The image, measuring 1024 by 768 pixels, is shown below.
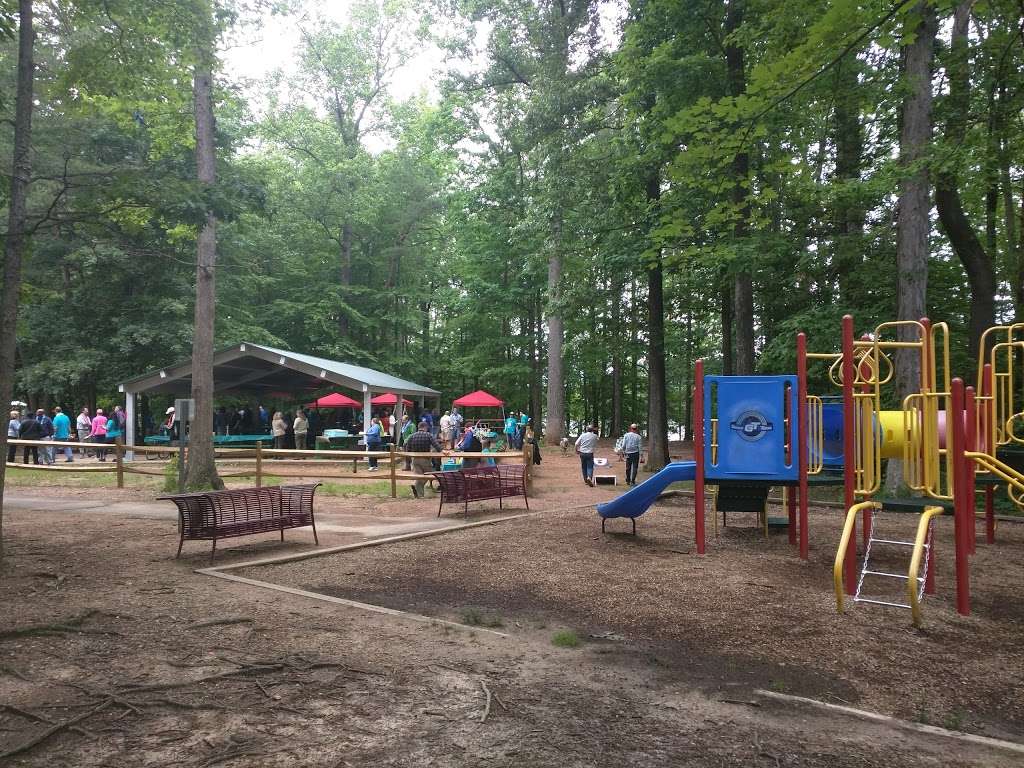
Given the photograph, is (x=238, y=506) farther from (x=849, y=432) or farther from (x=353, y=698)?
(x=849, y=432)

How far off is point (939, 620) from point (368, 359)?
1375 inches

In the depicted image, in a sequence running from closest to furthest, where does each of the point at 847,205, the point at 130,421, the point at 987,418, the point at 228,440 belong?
the point at 987,418, the point at 847,205, the point at 130,421, the point at 228,440

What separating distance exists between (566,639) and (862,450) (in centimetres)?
377

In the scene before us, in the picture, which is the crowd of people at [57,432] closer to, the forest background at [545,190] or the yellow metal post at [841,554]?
the forest background at [545,190]

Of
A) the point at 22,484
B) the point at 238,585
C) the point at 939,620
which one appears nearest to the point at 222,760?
the point at 238,585

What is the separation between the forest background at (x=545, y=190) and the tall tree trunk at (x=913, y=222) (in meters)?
0.05

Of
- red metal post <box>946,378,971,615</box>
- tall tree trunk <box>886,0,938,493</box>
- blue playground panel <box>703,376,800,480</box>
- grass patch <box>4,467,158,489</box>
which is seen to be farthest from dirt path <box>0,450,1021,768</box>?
grass patch <box>4,467,158,489</box>

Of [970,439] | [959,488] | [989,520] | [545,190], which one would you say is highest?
[545,190]

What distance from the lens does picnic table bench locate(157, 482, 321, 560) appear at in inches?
307

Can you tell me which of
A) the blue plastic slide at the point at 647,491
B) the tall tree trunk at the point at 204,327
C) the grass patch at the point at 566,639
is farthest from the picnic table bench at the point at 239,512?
the tall tree trunk at the point at 204,327

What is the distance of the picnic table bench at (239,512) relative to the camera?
307 inches

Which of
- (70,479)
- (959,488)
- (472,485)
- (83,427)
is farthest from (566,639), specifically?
(83,427)

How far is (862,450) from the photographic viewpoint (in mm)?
6801

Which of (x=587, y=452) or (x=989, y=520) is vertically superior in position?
(x=587, y=452)
